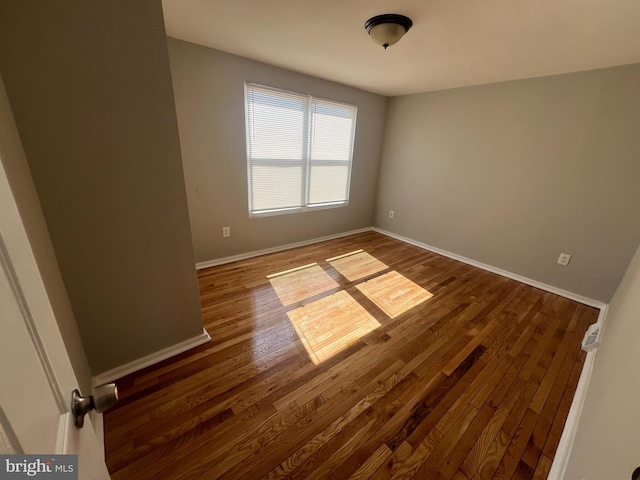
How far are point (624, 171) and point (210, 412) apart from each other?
3702mm

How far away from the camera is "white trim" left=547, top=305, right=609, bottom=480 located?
1146 mm

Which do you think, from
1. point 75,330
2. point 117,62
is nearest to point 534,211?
point 117,62

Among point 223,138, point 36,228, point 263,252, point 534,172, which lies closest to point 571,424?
point 534,172

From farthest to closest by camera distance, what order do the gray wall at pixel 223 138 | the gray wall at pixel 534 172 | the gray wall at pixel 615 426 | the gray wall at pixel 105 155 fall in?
the gray wall at pixel 223 138, the gray wall at pixel 534 172, the gray wall at pixel 105 155, the gray wall at pixel 615 426

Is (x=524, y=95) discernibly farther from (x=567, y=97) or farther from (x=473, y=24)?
(x=473, y=24)

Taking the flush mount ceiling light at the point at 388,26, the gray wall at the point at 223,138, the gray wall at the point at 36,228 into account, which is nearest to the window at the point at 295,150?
the gray wall at the point at 223,138

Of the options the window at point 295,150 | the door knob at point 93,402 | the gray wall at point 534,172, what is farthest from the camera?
the window at point 295,150

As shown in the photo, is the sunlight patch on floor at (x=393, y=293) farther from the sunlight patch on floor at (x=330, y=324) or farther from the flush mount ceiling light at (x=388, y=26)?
the flush mount ceiling light at (x=388, y=26)

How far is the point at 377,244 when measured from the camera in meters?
3.83

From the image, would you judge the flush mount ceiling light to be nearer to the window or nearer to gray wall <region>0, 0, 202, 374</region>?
gray wall <region>0, 0, 202, 374</region>

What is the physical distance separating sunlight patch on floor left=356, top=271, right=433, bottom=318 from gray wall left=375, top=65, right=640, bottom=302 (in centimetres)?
125

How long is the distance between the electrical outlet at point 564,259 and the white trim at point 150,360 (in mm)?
3482

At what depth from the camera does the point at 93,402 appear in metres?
0.52

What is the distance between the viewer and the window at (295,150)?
9.16 feet
